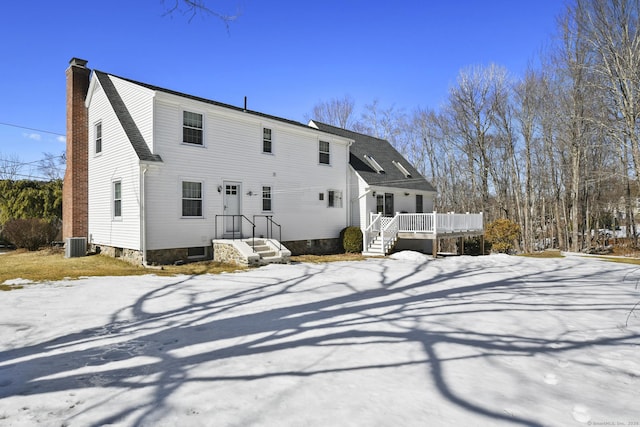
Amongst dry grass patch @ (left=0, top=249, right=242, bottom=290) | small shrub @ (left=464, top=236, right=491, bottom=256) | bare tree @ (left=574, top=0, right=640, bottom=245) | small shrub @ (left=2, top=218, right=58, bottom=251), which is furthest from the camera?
small shrub @ (left=464, top=236, right=491, bottom=256)

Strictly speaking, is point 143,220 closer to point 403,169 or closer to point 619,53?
point 403,169

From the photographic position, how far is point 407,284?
9.27 metres

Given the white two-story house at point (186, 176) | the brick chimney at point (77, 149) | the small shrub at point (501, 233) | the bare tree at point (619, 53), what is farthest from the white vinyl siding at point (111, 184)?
the small shrub at point (501, 233)

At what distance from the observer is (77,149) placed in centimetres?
1562

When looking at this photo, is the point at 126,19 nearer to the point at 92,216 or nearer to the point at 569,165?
the point at 92,216

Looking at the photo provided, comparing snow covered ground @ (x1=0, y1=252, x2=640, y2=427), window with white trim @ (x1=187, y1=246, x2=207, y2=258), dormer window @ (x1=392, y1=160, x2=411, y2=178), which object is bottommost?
snow covered ground @ (x1=0, y1=252, x2=640, y2=427)

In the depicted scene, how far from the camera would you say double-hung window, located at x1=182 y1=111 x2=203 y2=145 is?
1342 cm

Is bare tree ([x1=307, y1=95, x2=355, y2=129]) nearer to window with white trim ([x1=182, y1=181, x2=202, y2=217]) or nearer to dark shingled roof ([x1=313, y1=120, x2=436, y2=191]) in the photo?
dark shingled roof ([x1=313, y1=120, x2=436, y2=191])

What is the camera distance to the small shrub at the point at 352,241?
18453mm

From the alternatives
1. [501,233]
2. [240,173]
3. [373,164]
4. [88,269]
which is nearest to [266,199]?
[240,173]

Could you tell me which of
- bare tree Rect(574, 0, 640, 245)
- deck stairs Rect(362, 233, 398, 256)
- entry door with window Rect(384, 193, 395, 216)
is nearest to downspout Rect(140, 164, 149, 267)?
deck stairs Rect(362, 233, 398, 256)

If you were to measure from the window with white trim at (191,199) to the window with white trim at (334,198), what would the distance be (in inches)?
281

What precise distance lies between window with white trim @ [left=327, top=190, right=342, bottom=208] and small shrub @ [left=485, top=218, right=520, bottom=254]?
12.5 m

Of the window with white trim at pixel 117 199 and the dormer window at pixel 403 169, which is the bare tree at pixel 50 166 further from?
the dormer window at pixel 403 169
